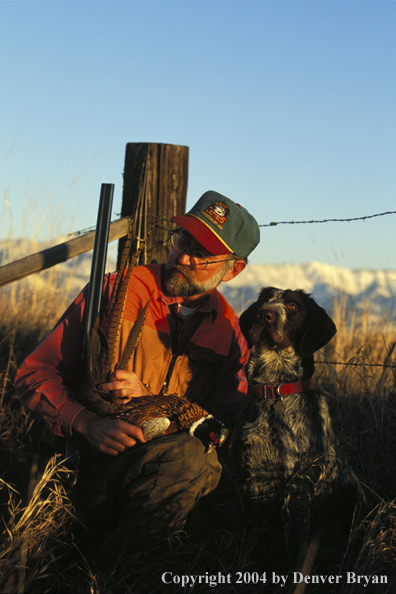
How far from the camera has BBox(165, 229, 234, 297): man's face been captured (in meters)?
3.17

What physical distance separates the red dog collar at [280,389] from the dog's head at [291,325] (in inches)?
7.0

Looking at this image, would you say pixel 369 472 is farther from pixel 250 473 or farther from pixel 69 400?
pixel 69 400

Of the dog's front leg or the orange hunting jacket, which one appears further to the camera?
the orange hunting jacket

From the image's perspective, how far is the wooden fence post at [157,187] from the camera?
402 centimetres

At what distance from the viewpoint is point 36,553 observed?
221cm

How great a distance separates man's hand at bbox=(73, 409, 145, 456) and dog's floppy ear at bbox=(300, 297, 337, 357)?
1035 mm

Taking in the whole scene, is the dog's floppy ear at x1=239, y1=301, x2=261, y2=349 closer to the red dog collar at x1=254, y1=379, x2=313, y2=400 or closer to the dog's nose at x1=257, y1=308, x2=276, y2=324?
the dog's nose at x1=257, y1=308, x2=276, y2=324

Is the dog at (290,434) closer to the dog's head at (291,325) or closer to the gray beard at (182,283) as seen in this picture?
the dog's head at (291,325)

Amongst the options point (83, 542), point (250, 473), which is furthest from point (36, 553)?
point (250, 473)

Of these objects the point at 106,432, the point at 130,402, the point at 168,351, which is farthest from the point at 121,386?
the point at 168,351

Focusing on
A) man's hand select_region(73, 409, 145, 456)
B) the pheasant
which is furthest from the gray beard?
man's hand select_region(73, 409, 145, 456)

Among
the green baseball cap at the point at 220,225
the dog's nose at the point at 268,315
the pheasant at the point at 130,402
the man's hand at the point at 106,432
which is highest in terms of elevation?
the green baseball cap at the point at 220,225

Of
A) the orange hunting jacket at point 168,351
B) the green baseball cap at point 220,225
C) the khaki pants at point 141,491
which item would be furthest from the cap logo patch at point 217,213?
the khaki pants at point 141,491

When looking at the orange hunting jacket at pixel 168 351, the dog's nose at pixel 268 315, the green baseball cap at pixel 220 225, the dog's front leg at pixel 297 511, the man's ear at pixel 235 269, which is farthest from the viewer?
the man's ear at pixel 235 269
